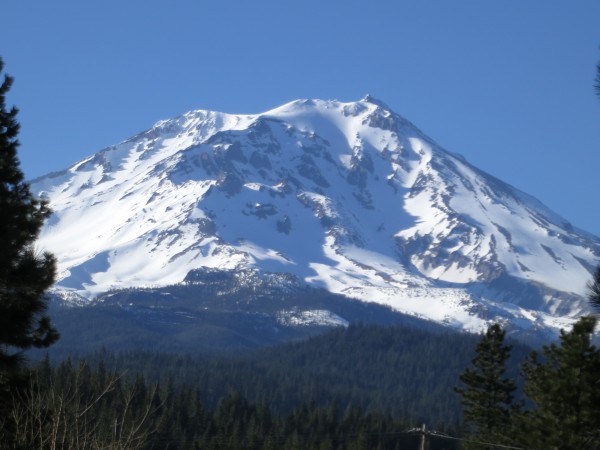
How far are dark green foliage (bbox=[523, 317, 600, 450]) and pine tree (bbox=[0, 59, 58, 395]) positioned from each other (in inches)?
774

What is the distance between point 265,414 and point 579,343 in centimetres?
9217

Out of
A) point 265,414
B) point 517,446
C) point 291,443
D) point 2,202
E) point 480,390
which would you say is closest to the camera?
point 2,202

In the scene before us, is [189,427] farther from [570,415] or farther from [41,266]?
[41,266]

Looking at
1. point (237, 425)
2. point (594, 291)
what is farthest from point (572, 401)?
point (237, 425)

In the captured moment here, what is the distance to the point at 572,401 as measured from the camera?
38.8m

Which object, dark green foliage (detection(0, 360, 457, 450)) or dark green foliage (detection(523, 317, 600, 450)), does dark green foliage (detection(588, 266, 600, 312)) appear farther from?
dark green foliage (detection(0, 360, 457, 450))

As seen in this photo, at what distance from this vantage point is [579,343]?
3912 cm

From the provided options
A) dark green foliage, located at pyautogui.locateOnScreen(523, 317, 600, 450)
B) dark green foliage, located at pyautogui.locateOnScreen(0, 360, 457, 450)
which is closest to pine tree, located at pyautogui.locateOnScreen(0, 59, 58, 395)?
dark green foliage, located at pyautogui.locateOnScreen(523, 317, 600, 450)

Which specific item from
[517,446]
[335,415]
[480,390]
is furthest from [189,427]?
[517,446]

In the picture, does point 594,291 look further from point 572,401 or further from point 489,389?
point 489,389

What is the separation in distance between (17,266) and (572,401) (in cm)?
2123

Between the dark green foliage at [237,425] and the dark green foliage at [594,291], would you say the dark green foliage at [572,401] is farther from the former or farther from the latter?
the dark green foliage at [237,425]

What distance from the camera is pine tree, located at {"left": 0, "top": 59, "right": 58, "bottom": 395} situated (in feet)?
76.5

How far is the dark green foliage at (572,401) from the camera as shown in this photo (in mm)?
38406
